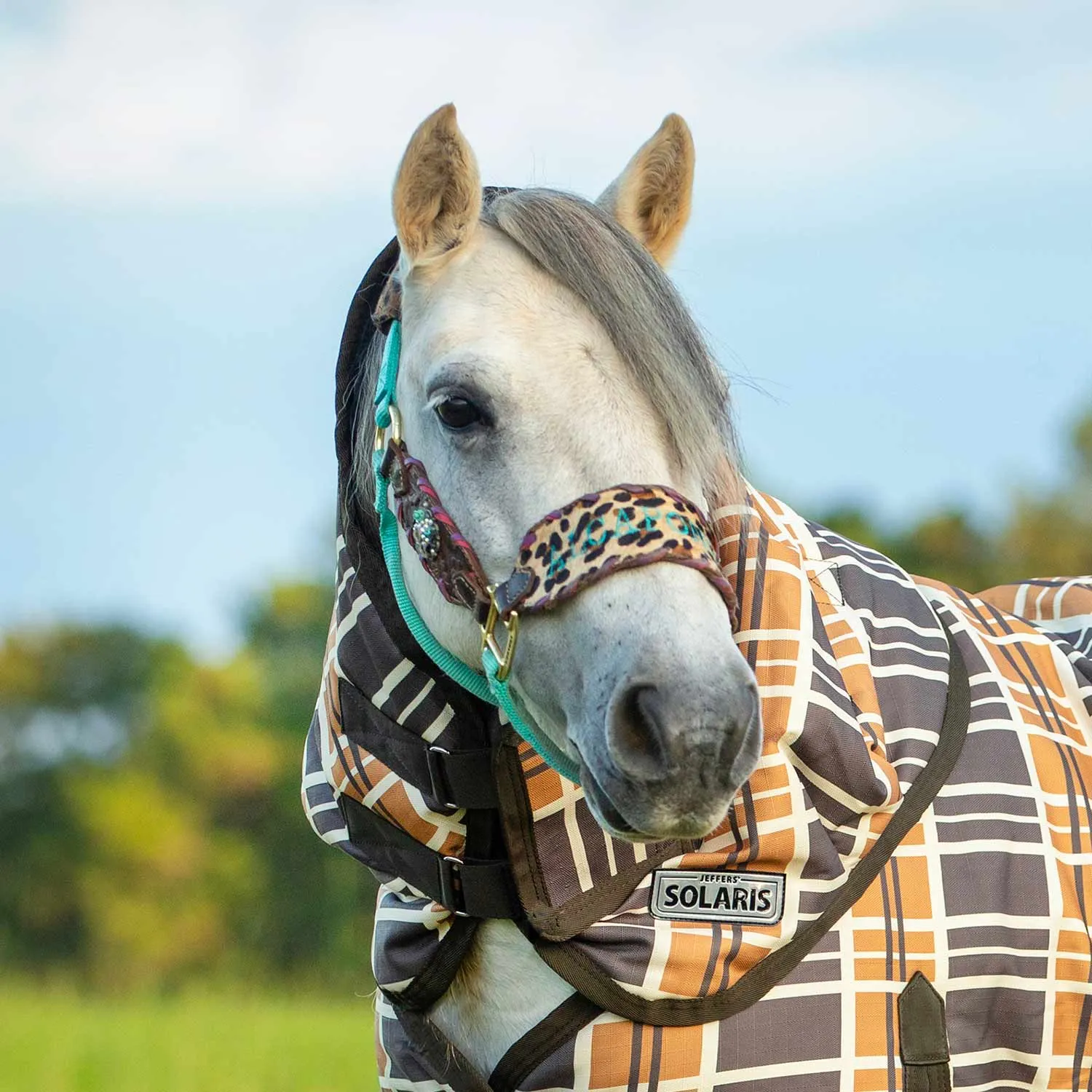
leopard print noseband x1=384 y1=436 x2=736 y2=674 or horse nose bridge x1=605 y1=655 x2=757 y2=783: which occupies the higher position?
leopard print noseband x1=384 y1=436 x2=736 y2=674

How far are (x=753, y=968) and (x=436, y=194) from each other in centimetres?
182

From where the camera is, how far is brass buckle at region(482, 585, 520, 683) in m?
2.38

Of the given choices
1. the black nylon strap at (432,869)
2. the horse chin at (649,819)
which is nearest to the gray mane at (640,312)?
the horse chin at (649,819)

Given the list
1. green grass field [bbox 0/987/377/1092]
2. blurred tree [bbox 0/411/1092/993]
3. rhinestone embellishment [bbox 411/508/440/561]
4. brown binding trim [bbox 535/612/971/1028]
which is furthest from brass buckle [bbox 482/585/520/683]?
blurred tree [bbox 0/411/1092/993]

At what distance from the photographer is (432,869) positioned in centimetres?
269

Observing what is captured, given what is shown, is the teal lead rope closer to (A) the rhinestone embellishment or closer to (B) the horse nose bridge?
(A) the rhinestone embellishment

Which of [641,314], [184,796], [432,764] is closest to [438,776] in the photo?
[432,764]

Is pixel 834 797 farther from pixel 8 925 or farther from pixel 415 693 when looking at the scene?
pixel 8 925

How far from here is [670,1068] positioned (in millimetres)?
2520

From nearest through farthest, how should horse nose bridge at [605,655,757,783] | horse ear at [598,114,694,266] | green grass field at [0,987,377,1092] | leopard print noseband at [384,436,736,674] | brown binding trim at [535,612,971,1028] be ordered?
horse nose bridge at [605,655,757,783]
leopard print noseband at [384,436,736,674]
brown binding trim at [535,612,971,1028]
horse ear at [598,114,694,266]
green grass field at [0,987,377,1092]

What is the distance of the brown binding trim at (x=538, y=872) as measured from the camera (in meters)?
2.55

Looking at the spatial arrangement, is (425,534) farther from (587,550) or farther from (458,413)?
(587,550)

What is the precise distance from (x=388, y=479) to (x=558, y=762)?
0.75m

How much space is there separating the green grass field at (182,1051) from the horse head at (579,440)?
22.3 ft
